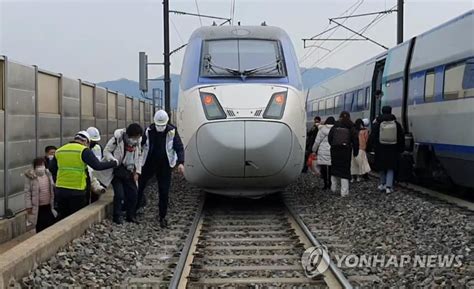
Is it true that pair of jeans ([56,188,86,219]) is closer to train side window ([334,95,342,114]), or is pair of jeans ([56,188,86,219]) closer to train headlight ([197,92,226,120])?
train headlight ([197,92,226,120])

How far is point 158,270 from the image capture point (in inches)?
268

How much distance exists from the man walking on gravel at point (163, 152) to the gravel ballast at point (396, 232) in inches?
84.9

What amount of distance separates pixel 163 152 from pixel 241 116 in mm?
1257

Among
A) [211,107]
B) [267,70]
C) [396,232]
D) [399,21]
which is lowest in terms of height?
[396,232]

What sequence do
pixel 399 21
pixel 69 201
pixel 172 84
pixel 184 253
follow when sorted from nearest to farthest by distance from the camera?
1. pixel 184 253
2. pixel 69 201
3. pixel 399 21
4. pixel 172 84

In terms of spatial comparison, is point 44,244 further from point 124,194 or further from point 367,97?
point 367,97

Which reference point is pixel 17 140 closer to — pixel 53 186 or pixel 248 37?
pixel 53 186

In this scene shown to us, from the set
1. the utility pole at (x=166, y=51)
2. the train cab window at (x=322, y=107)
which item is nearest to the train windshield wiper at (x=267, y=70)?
the utility pole at (x=166, y=51)

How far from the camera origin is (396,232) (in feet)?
27.9

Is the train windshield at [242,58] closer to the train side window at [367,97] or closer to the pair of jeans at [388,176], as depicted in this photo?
the pair of jeans at [388,176]

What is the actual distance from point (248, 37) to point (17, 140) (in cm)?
426

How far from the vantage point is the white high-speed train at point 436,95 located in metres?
10.7

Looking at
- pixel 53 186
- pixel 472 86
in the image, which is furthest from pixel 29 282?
pixel 472 86

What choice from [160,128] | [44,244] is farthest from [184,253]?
[160,128]
